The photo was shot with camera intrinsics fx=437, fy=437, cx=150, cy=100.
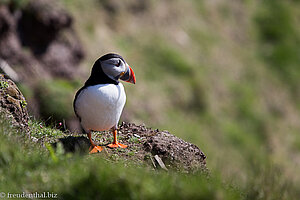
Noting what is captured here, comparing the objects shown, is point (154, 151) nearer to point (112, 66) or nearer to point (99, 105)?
point (99, 105)

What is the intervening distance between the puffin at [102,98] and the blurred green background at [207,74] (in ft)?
14.1

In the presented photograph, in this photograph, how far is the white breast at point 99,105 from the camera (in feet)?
15.9

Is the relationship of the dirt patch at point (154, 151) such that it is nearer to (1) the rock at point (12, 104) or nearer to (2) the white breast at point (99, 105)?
(2) the white breast at point (99, 105)

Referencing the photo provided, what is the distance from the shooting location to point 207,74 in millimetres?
15094

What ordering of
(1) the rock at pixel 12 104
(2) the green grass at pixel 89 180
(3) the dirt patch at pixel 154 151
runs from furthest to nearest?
(3) the dirt patch at pixel 154 151
(1) the rock at pixel 12 104
(2) the green grass at pixel 89 180

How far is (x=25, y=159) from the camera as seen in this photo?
146 inches

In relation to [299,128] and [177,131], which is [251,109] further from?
[177,131]

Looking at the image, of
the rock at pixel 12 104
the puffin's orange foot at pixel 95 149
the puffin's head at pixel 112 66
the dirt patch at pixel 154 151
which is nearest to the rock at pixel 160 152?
the dirt patch at pixel 154 151

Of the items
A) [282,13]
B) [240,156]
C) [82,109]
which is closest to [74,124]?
[82,109]

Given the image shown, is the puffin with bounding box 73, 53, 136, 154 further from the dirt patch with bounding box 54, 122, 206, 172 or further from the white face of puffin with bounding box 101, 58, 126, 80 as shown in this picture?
the dirt patch with bounding box 54, 122, 206, 172

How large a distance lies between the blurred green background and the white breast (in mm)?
4312

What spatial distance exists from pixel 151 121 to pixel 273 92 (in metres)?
6.94

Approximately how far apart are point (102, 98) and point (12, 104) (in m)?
0.95

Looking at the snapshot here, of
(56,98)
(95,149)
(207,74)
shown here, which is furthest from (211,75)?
(95,149)
